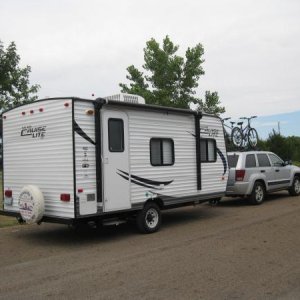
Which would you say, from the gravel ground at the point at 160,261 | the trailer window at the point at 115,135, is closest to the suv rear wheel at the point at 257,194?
the gravel ground at the point at 160,261

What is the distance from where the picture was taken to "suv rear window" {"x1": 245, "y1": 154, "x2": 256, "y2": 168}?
1416cm

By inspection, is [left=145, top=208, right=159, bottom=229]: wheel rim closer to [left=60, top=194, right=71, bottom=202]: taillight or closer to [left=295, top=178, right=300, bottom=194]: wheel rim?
[left=60, top=194, right=71, bottom=202]: taillight

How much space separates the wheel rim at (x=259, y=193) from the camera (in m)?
14.2

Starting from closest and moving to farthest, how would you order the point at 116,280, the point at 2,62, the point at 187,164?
the point at 116,280
the point at 187,164
the point at 2,62

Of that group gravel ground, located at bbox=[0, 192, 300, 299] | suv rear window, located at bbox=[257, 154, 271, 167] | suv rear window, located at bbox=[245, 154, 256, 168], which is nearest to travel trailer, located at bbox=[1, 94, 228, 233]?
gravel ground, located at bbox=[0, 192, 300, 299]

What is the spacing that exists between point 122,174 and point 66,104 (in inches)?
71.3

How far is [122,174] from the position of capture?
9180mm

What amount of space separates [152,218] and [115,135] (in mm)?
2054

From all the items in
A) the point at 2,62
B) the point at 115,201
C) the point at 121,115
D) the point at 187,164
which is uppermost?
the point at 2,62

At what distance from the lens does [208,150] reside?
1171 centimetres

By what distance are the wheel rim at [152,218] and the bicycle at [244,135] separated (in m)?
10.7

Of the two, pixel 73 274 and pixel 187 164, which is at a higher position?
pixel 187 164

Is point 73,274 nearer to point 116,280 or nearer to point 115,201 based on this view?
point 116,280

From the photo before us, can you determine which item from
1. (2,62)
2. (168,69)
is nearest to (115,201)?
(2,62)
